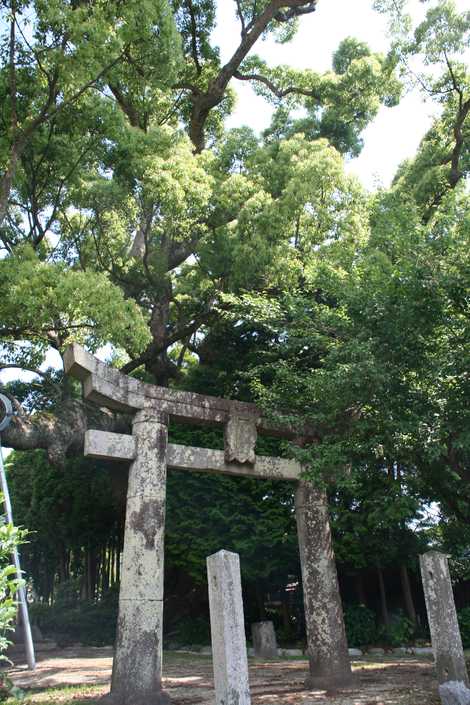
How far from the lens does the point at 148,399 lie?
27.8 ft

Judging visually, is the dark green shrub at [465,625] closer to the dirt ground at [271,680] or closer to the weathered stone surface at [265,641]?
the dirt ground at [271,680]

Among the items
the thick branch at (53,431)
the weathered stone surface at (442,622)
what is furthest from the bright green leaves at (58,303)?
the weathered stone surface at (442,622)

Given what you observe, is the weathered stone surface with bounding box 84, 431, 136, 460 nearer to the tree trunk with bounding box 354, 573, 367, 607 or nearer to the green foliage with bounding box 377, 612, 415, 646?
the green foliage with bounding box 377, 612, 415, 646

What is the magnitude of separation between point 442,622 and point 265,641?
7.44 m

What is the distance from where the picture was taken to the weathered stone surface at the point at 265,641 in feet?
43.8

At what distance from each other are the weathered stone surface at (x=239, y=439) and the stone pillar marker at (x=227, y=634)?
3.45 m

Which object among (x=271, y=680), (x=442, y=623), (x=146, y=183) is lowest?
(x=271, y=680)

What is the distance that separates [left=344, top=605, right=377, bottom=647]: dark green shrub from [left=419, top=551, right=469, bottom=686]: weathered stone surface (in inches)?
291

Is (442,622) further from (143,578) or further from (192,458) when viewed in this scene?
(192,458)

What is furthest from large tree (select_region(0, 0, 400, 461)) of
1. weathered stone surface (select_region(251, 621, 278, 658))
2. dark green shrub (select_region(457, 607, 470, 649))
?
dark green shrub (select_region(457, 607, 470, 649))

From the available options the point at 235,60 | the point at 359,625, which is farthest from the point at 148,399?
the point at 235,60

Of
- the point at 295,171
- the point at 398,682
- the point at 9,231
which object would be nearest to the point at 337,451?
the point at 398,682

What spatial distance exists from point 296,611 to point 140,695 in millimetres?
9280

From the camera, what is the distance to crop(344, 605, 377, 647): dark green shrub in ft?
45.0
